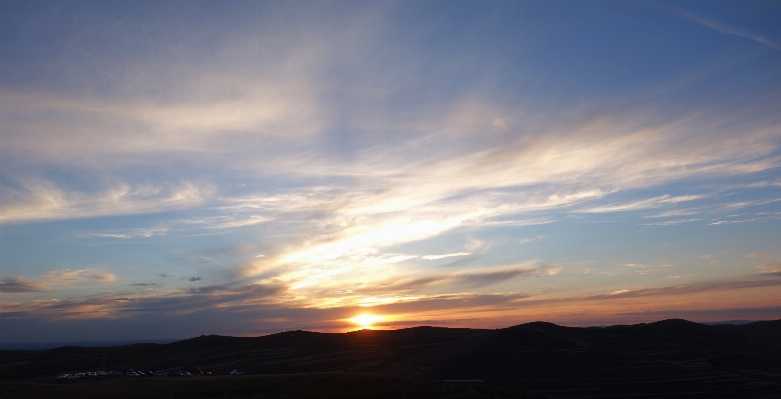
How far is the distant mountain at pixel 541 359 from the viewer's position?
66250mm

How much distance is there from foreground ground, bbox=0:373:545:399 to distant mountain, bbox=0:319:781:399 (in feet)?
74.1

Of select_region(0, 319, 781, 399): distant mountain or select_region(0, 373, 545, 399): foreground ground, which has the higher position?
select_region(0, 373, 545, 399): foreground ground

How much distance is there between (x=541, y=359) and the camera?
87.4m

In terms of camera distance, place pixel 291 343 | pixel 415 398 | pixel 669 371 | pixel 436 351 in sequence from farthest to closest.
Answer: pixel 291 343 < pixel 436 351 < pixel 669 371 < pixel 415 398

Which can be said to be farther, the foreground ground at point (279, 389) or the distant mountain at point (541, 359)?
the distant mountain at point (541, 359)

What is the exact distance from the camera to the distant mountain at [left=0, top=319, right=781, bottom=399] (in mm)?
66250

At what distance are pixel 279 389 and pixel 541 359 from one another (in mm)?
55845

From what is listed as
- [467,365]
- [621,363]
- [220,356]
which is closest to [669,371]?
[621,363]

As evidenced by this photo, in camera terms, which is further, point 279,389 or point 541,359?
point 541,359

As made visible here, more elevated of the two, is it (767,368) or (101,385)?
(101,385)

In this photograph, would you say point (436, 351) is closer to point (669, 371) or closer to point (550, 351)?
point (550, 351)

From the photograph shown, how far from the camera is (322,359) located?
10150cm

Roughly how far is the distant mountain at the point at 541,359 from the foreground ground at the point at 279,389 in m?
22.6

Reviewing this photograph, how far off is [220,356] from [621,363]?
82083mm
